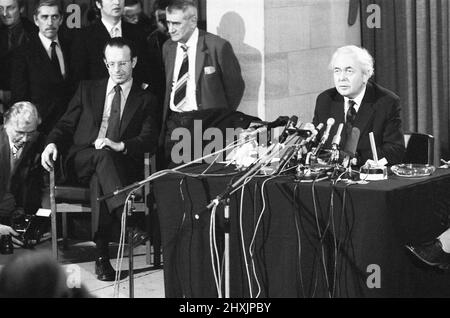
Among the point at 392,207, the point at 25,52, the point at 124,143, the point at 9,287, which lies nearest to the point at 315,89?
the point at 124,143

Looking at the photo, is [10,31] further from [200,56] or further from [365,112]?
[365,112]

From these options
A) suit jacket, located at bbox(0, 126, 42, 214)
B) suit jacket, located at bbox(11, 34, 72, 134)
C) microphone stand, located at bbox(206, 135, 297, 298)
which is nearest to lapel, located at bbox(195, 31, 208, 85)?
suit jacket, located at bbox(11, 34, 72, 134)

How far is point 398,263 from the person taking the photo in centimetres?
445

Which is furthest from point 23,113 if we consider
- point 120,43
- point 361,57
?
point 361,57

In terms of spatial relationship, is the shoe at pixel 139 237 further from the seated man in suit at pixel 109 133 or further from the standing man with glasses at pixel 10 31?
the standing man with glasses at pixel 10 31

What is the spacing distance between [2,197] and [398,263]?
3.01 meters

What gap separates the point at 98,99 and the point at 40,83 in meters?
0.55

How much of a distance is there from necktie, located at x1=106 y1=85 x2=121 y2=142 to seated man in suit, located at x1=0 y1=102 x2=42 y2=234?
1.65 feet

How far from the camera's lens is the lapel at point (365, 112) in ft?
17.5

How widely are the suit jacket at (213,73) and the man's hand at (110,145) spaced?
0.46 meters

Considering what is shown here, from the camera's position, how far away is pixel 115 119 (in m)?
6.31

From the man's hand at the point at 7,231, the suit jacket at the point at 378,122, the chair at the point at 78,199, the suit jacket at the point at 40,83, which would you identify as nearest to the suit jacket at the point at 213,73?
the chair at the point at 78,199

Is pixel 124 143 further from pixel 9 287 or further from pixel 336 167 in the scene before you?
pixel 9 287

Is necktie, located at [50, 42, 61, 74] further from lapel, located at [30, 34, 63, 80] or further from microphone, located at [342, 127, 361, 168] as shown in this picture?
microphone, located at [342, 127, 361, 168]
